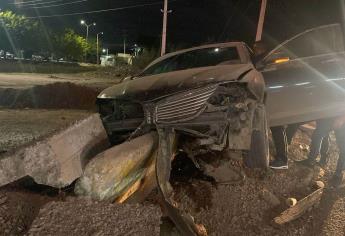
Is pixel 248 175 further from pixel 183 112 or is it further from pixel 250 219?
pixel 183 112

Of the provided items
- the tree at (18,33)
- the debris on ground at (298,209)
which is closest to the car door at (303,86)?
the debris on ground at (298,209)

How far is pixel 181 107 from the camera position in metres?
3.78

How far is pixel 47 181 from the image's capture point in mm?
3270

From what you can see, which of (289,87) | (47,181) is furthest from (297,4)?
(47,181)

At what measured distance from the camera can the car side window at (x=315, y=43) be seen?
16.5 ft

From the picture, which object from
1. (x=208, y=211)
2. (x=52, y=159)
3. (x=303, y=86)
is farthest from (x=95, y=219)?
(x=303, y=86)

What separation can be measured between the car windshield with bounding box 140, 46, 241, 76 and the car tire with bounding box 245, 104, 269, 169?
1027mm

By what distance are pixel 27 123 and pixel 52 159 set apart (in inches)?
195

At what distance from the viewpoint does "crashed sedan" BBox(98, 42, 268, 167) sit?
12.5 ft

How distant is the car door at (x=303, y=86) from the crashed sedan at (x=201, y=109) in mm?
434

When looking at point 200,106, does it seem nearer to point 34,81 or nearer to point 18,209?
point 18,209

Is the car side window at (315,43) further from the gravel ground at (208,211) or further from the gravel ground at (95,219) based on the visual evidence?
the gravel ground at (95,219)

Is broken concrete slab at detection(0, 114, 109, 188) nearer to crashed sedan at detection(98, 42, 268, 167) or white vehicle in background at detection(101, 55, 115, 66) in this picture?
crashed sedan at detection(98, 42, 268, 167)

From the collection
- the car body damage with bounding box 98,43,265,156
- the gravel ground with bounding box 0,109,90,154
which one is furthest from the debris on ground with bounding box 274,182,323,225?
the gravel ground with bounding box 0,109,90,154
